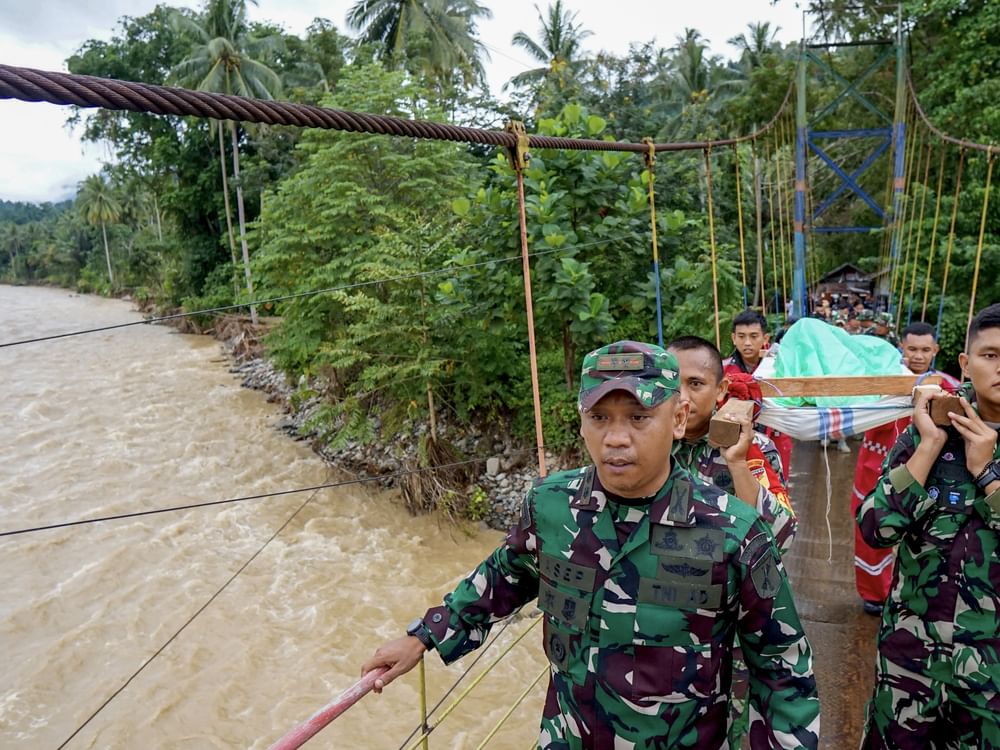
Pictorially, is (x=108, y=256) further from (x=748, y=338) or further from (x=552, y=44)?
(x=748, y=338)

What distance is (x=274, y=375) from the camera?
1512 cm

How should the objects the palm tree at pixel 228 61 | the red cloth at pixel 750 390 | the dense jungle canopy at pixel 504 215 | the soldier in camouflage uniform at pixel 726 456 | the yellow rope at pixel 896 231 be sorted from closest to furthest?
the soldier in camouflage uniform at pixel 726 456 < the red cloth at pixel 750 390 < the dense jungle canopy at pixel 504 215 < the yellow rope at pixel 896 231 < the palm tree at pixel 228 61

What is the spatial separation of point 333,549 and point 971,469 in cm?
785

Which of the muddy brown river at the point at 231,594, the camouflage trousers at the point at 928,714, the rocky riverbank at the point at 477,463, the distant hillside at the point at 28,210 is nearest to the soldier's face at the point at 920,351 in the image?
the muddy brown river at the point at 231,594

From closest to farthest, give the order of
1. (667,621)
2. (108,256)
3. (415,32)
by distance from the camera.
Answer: (667,621)
(415,32)
(108,256)

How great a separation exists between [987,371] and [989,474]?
24 cm

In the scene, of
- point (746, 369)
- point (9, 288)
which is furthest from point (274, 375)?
point (9, 288)

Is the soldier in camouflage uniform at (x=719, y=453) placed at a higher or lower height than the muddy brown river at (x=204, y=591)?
higher

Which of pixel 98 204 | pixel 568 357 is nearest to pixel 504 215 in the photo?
pixel 568 357

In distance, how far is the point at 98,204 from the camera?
122ft

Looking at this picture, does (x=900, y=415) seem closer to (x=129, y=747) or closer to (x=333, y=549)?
(x=129, y=747)

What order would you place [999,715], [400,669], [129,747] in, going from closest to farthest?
[400,669] < [999,715] < [129,747]

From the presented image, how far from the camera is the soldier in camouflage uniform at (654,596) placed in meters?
1.21

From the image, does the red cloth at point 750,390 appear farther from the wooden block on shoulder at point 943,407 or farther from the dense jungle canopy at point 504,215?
the dense jungle canopy at point 504,215
